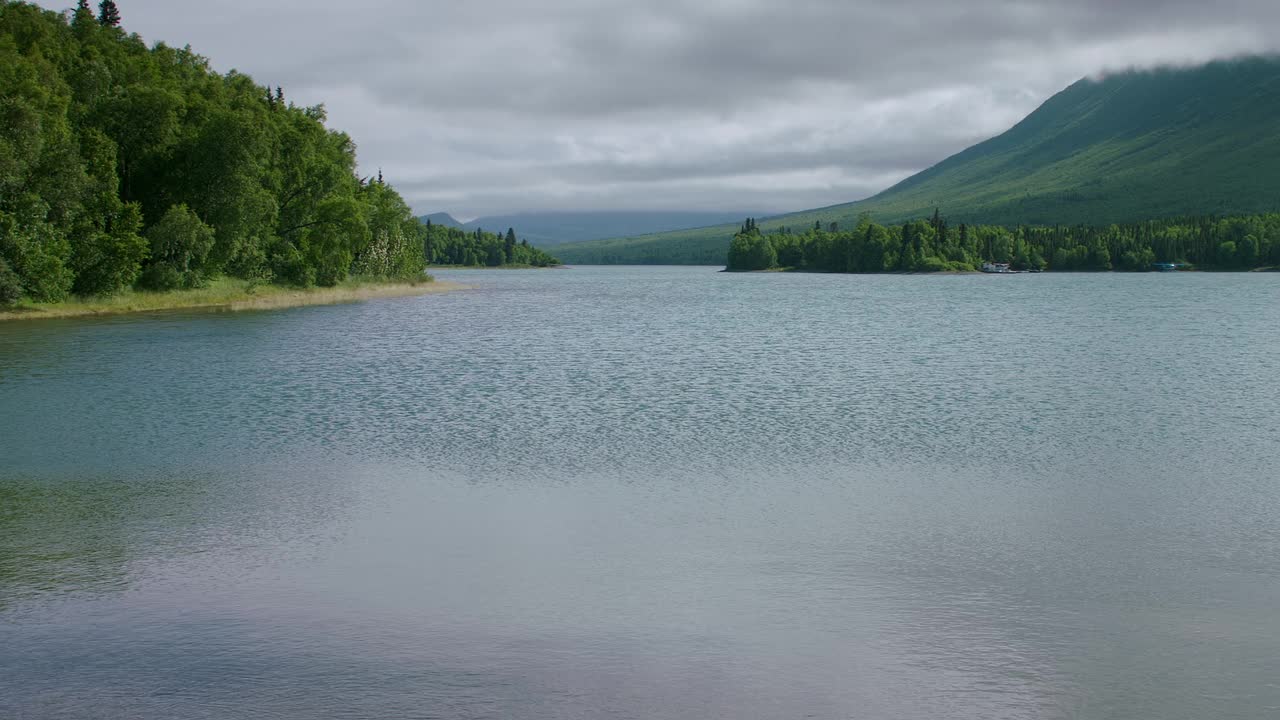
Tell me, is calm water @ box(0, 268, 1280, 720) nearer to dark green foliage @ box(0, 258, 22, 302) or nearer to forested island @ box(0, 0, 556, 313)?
dark green foliage @ box(0, 258, 22, 302)

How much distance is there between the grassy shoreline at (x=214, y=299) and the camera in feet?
224

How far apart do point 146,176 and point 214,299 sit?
11.0 metres

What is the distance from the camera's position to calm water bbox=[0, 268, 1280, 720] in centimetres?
1022

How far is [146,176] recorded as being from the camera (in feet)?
263

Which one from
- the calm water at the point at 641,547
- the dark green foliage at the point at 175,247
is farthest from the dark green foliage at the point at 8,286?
the calm water at the point at 641,547

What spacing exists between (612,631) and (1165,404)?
25.5 meters

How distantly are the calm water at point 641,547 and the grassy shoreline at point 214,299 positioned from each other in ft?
117

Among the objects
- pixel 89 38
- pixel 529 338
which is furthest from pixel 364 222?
pixel 529 338

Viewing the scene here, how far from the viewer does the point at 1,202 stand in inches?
2418

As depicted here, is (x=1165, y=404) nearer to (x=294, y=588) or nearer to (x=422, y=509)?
(x=422, y=509)

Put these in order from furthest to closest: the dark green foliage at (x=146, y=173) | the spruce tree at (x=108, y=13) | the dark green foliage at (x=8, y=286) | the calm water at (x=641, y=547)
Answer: the spruce tree at (x=108, y=13) < the dark green foliage at (x=146, y=173) < the dark green foliage at (x=8, y=286) < the calm water at (x=641, y=547)

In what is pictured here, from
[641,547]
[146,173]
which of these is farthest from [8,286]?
[641,547]

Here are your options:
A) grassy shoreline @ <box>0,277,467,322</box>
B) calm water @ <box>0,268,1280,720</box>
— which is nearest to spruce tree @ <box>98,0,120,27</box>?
grassy shoreline @ <box>0,277,467,322</box>

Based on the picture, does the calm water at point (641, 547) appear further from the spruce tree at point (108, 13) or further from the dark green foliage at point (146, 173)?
the spruce tree at point (108, 13)
